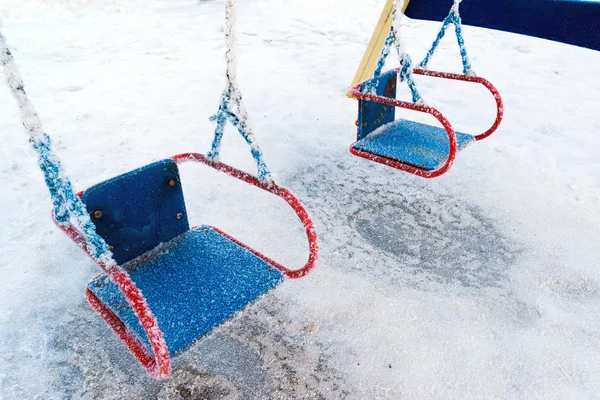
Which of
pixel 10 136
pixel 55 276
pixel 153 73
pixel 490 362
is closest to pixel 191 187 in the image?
pixel 55 276

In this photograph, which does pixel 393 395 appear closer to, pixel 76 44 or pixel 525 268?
pixel 525 268

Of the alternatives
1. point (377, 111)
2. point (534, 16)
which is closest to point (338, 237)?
point (377, 111)

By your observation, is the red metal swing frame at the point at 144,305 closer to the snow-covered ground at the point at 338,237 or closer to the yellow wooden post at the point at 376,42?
the snow-covered ground at the point at 338,237

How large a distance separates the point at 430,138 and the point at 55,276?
1.98 meters

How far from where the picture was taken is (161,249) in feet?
5.57

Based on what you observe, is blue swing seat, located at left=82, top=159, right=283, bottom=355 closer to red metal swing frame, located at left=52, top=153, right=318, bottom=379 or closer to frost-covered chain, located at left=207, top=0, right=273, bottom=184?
red metal swing frame, located at left=52, top=153, right=318, bottom=379

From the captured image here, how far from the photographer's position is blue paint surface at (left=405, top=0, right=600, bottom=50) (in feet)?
7.72

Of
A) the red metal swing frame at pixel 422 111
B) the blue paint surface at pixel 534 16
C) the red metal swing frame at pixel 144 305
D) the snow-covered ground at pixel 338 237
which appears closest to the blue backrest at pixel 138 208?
the red metal swing frame at pixel 144 305

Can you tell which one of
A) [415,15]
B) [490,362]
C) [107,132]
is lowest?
[490,362]

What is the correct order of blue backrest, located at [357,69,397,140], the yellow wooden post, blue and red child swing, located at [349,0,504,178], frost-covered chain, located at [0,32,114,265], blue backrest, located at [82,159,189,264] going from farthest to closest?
the yellow wooden post, blue backrest, located at [357,69,397,140], blue and red child swing, located at [349,0,504,178], blue backrest, located at [82,159,189,264], frost-covered chain, located at [0,32,114,265]

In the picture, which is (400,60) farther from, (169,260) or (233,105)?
(169,260)

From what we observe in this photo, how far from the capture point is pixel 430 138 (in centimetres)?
234

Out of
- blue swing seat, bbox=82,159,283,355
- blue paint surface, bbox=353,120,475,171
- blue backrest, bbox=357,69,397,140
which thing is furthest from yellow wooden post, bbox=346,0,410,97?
blue swing seat, bbox=82,159,283,355

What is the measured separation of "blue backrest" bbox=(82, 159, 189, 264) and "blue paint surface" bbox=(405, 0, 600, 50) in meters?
2.26
